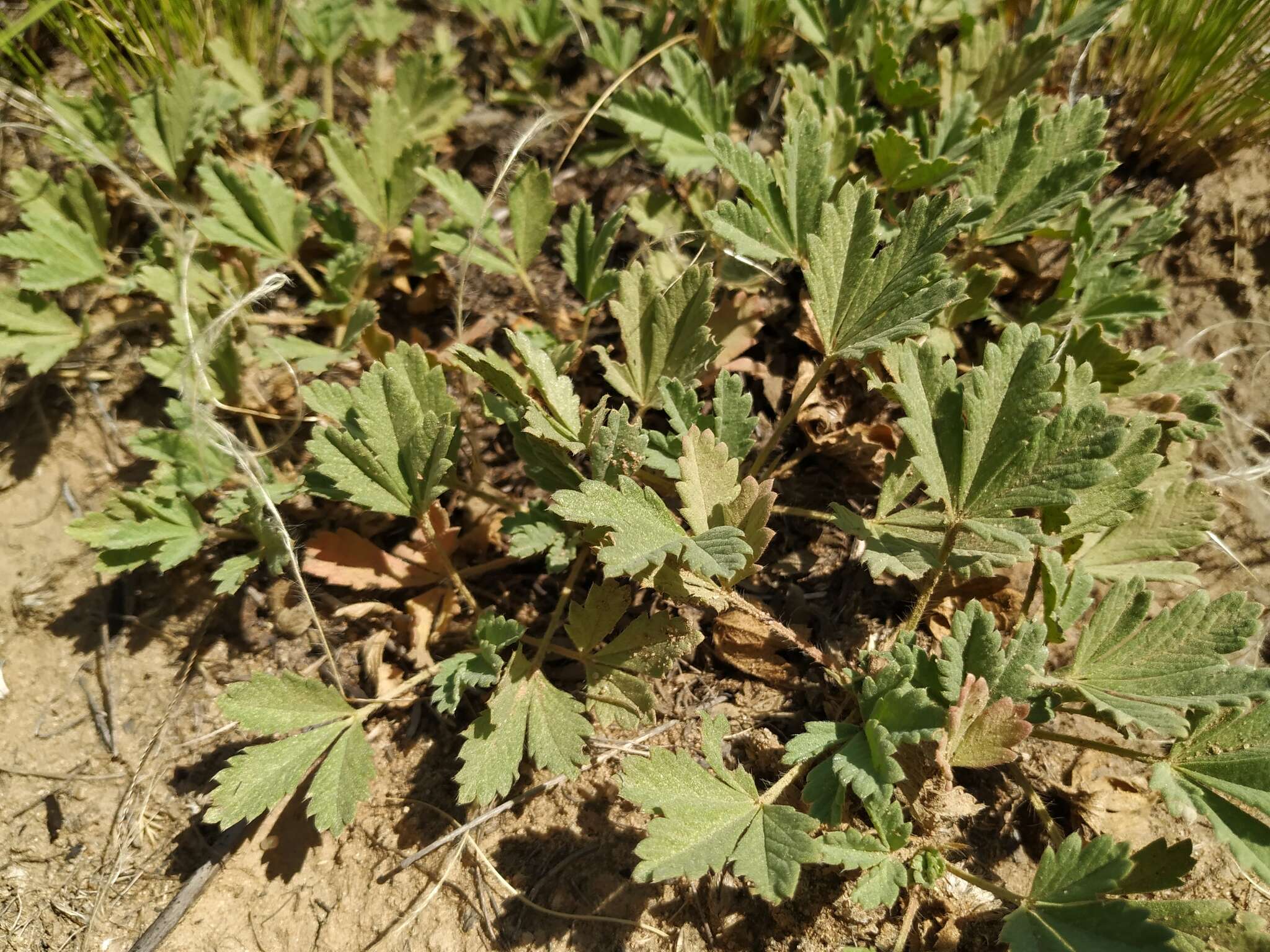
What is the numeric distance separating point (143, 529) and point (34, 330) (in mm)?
733

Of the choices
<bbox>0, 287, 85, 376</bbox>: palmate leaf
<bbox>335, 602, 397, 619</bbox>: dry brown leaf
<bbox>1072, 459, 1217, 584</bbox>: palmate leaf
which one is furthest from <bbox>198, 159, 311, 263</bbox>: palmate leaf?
<bbox>1072, 459, 1217, 584</bbox>: palmate leaf

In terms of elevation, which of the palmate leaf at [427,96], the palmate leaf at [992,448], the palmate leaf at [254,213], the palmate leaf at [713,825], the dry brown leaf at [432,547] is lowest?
the palmate leaf at [713,825]

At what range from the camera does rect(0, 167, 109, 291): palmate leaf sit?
89.6 inches

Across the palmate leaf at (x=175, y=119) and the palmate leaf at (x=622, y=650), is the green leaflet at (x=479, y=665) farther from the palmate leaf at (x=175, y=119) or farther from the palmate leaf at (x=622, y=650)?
the palmate leaf at (x=175, y=119)

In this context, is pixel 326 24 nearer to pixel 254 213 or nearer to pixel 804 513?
pixel 254 213

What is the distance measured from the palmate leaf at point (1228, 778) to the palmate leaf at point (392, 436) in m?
1.54

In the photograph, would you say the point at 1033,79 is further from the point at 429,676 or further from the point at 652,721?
the point at 429,676

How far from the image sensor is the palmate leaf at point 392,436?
1863mm

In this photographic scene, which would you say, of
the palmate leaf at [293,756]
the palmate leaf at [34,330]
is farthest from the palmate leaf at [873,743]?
the palmate leaf at [34,330]

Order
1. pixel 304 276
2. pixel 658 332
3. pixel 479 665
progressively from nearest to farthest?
pixel 479 665, pixel 658 332, pixel 304 276

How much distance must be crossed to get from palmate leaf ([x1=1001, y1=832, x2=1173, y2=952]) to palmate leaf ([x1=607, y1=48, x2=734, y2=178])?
1765 millimetres

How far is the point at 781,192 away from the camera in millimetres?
1977

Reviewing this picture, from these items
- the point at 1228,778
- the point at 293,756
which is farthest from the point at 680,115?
the point at 1228,778

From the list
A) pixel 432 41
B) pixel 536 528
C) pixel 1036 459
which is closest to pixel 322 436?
pixel 536 528
